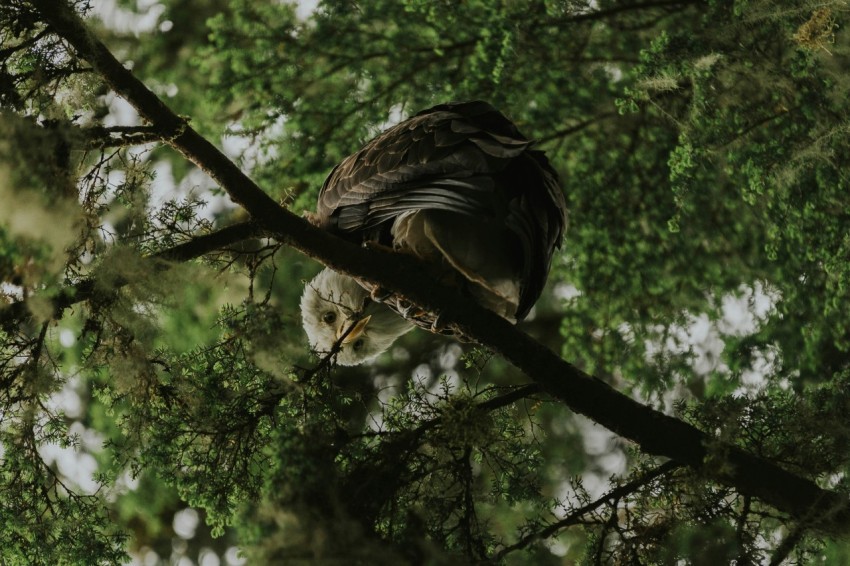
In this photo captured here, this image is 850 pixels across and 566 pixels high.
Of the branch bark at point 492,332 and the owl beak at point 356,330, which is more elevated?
the owl beak at point 356,330

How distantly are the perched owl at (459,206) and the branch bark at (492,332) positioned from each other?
179 millimetres

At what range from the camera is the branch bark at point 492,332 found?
249cm

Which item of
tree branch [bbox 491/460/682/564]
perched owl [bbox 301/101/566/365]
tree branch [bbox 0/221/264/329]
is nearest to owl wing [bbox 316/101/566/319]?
perched owl [bbox 301/101/566/365]

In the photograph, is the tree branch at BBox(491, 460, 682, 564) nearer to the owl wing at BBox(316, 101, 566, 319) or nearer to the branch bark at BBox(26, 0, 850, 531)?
the branch bark at BBox(26, 0, 850, 531)

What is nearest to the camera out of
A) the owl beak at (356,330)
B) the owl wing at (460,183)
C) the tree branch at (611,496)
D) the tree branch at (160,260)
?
the tree branch at (160,260)

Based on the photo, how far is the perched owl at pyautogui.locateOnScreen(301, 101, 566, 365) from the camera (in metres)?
3.04

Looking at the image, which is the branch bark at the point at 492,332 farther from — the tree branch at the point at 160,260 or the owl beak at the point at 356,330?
the owl beak at the point at 356,330

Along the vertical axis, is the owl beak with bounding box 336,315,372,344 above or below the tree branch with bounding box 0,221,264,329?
above

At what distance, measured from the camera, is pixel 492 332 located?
2.72 metres

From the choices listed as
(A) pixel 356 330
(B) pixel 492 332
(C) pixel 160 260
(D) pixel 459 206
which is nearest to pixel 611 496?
(B) pixel 492 332

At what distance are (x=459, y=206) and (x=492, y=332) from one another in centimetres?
49

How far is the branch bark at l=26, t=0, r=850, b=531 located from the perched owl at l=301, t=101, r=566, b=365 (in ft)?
0.59

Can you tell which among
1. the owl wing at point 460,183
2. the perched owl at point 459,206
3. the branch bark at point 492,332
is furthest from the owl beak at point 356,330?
the branch bark at point 492,332

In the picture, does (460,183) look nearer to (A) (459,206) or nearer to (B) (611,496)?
(A) (459,206)
